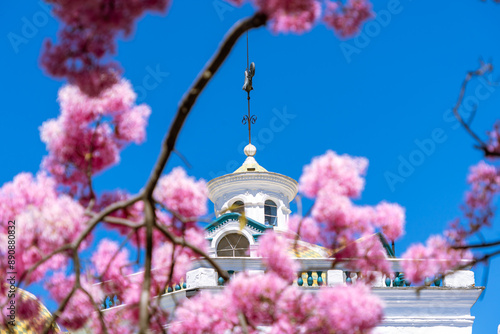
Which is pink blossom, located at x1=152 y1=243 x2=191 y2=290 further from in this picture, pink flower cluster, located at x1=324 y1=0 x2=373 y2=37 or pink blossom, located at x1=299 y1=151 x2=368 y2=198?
pink flower cluster, located at x1=324 y1=0 x2=373 y2=37

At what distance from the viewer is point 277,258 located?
5605 mm

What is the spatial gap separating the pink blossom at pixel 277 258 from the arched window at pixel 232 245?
1084cm

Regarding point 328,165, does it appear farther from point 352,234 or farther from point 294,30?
point 294,30

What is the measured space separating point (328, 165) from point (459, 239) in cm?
192

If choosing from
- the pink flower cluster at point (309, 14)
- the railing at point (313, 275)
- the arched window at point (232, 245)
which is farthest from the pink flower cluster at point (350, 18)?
the arched window at point (232, 245)

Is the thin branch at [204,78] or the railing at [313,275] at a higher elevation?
the railing at [313,275]

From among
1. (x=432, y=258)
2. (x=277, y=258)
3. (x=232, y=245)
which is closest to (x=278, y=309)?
(x=277, y=258)

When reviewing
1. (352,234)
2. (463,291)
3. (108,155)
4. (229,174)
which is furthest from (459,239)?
(229,174)

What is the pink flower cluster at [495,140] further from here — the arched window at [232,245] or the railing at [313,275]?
the arched window at [232,245]

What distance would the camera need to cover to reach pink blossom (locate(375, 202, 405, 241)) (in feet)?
19.7

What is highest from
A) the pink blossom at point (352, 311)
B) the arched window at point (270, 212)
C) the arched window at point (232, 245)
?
the arched window at point (270, 212)

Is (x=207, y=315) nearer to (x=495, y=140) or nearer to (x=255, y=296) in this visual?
(x=255, y=296)

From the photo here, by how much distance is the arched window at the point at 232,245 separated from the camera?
54.1 feet

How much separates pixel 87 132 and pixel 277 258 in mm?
1865
